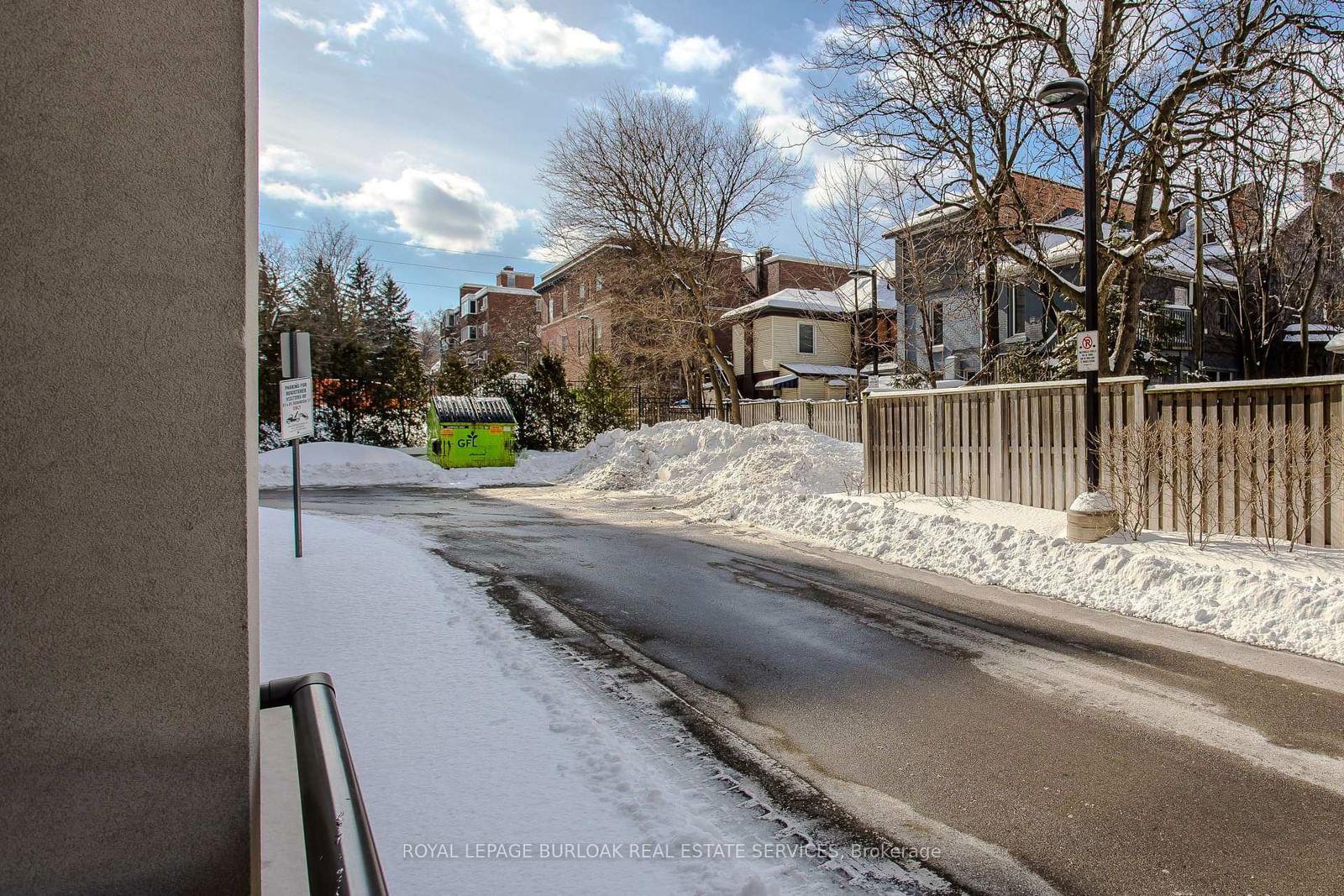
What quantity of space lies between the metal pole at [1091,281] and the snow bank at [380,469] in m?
16.1

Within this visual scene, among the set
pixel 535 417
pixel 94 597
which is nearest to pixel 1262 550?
pixel 94 597

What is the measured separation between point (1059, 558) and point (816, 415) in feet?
46.5

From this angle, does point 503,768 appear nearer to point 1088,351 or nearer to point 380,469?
point 1088,351

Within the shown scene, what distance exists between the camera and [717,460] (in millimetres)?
19328

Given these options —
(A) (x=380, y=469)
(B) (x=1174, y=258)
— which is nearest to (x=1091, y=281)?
(A) (x=380, y=469)

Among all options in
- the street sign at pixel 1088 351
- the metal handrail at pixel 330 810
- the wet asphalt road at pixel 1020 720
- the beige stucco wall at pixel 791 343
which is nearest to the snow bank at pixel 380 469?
the wet asphalt road at pixel 1020 720

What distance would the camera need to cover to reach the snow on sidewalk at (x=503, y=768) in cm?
295

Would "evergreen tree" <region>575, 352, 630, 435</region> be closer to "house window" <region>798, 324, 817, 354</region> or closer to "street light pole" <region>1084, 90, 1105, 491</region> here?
"house window" <region>798, 324, 817, 354</region>

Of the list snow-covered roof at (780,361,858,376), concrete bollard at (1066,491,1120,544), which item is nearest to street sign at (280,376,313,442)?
concrete bollard at (1066,491,1120,544)

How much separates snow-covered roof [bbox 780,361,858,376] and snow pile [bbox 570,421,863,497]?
16518mm

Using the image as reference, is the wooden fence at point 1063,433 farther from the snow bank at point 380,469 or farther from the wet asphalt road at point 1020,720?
the snow bank at point 380,469

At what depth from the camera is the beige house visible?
38.2 m

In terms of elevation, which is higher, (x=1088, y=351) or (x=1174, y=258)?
(x=1174, y=258)

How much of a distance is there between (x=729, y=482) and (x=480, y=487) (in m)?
7.70
